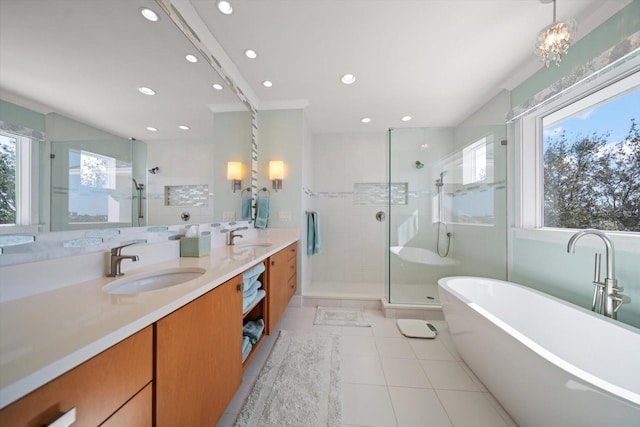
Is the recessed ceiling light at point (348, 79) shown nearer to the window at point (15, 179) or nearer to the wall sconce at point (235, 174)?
the wall sconce at point (235, 174)

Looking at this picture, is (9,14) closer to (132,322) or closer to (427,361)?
(132,322)

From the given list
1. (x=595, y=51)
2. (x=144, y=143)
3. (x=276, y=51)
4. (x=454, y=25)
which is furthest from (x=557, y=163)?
(x=144, y=143)

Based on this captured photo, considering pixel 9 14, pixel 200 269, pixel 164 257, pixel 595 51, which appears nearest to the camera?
pixel 9 14

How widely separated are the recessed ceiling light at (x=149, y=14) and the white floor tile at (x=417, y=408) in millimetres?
2575

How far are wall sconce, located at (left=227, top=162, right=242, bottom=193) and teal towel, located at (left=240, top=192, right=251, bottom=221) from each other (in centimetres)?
16

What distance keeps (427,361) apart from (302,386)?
3.12 ft

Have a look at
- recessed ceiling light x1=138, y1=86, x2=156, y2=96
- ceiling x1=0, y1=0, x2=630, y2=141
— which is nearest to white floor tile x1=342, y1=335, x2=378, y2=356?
ceiling x1=0, y1=0, x2=630, y2=141

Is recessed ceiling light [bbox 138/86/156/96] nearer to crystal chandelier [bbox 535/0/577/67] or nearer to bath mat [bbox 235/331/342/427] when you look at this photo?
bath mat [bbox 235/331/342/427]

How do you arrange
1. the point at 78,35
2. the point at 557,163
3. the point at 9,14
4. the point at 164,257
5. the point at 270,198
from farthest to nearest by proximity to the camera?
the point at 270,198
the point at 557,163
the point at 164,257
the point at 78,35
the point at 9,14

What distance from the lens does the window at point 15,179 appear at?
661mm

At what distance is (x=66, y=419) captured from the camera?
0.40m

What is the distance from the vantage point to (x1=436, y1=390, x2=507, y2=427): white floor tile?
1.12 metres

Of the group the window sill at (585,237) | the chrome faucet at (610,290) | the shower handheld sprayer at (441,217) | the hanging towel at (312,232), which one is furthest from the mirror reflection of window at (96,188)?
the shower handheld sprayer at (441,217)

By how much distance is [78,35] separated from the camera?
0.88 m
